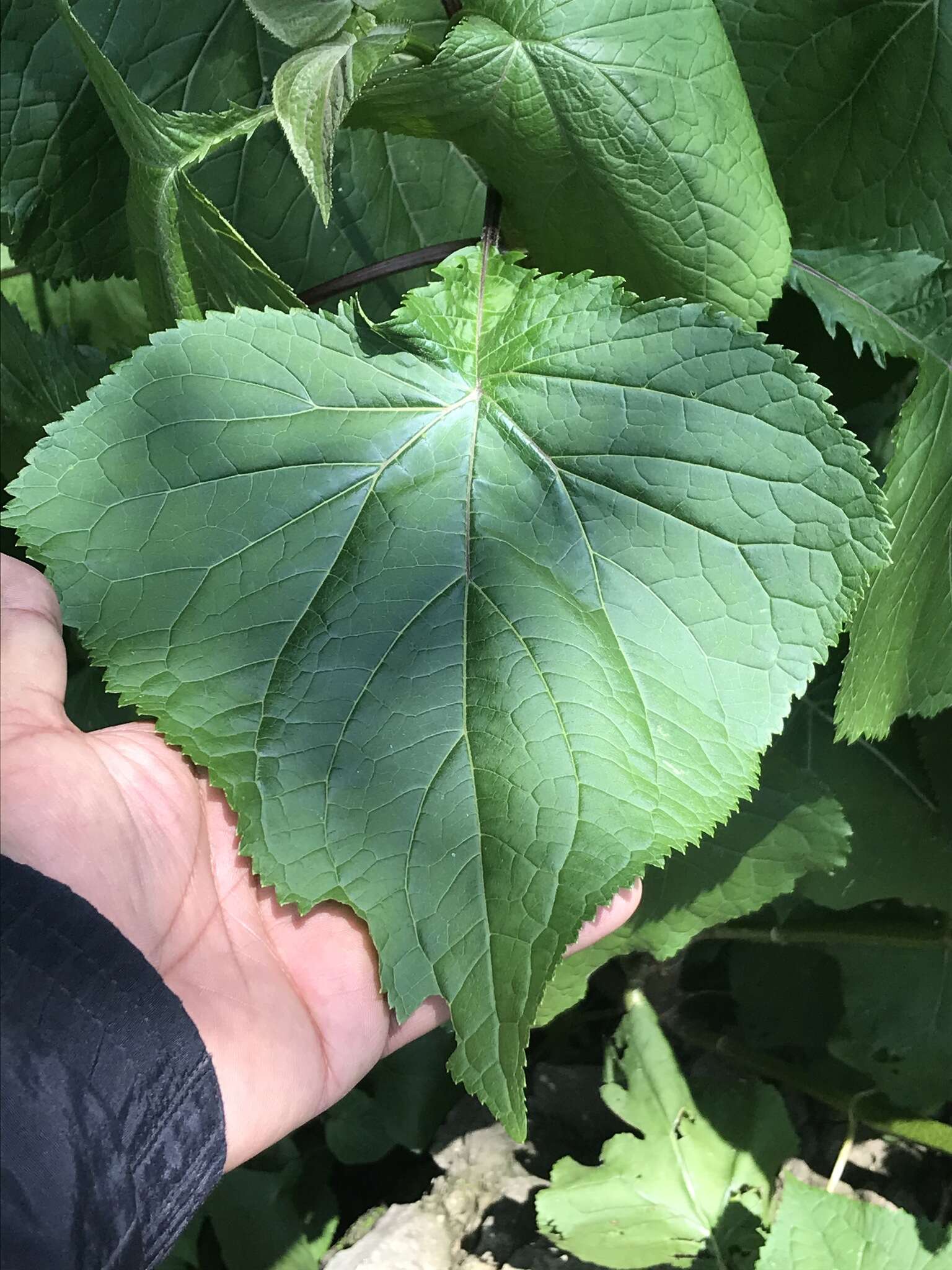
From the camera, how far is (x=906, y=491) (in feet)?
3.69

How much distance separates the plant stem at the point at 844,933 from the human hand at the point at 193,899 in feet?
2.28

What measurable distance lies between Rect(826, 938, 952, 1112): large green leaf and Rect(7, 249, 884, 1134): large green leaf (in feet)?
3.31

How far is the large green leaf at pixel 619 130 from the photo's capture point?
95 centimetres

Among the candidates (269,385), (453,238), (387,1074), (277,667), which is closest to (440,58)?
(269,385)

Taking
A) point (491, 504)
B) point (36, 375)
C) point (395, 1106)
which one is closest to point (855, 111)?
point (491, 504)

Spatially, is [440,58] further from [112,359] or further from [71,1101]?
[71,1101]

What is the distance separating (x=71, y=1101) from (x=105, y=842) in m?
0.21

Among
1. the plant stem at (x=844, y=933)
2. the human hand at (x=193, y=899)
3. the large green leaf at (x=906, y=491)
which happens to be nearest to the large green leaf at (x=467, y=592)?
the human hand at (x=193, y=899)

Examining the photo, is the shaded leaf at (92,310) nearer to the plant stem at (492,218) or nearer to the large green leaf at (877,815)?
the plant stem at (492,218)

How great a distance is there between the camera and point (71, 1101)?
0.84 metres

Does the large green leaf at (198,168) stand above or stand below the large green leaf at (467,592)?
above

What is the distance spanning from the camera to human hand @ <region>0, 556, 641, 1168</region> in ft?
3.03

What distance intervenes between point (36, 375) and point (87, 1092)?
83 centimetres

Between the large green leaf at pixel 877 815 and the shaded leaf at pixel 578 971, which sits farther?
the large green leaf at pixel 877 815
